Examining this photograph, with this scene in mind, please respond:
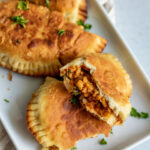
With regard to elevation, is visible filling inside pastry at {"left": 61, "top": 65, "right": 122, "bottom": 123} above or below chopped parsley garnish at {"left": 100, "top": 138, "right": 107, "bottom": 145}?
above

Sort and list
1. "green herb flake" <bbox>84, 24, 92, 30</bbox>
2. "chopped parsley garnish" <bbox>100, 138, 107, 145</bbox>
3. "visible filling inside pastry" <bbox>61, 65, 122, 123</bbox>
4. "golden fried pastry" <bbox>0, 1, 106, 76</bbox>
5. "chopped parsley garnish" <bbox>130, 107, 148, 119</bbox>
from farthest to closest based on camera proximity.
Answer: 1. "green herb flake" <bbox>84, 24, 92, 30</bbox>
2. "chopped parsley garnish" <bbox>130, 107, 148, 119</bbox>
3. "chopped parsley garnish" <bbox>100, 138, 107, 145</bbox>
4. "golden fried pastry" <bbox>0, 1, 106, 76</bbox>
5. "visible filling inside pastry" <bbox>61, 65, 122, 123</bbox>

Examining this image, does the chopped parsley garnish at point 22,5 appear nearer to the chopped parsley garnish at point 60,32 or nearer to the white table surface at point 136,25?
the chopped parsley garnish at point 60,32

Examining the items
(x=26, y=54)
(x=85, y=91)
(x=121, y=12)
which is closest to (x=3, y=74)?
(x=26, y=54)

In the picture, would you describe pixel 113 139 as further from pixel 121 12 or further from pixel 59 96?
pixel 121 12

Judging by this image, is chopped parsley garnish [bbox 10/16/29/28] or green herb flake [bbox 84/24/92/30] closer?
chopped parsley garnish [bbox 10/16/29/28]

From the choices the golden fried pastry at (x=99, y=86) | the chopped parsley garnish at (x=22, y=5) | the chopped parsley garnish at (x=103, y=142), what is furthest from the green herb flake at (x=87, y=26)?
the chopped parsley garnish at (x=103, y=142)

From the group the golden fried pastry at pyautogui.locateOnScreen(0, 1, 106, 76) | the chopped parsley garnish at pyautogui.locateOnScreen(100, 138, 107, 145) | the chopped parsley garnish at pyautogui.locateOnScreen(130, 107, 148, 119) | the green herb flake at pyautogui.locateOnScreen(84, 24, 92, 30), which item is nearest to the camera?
the golden fried pastry at pyautogui.locateOnScreen(0, 1, 106, 76)

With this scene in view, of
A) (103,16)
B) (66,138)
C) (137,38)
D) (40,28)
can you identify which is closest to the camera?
(66,138)

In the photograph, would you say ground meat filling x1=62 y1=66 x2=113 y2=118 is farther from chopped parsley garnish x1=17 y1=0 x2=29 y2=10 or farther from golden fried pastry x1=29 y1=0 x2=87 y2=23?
chopped parsley garnish x1=17 y1=0 x2=29 y2=10

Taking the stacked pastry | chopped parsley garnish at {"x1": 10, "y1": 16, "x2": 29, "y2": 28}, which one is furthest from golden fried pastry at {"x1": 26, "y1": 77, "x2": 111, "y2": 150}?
chopped parsley garnish at {"x1": 10, "y1": 16, "x2": 29, "y2": 28}
